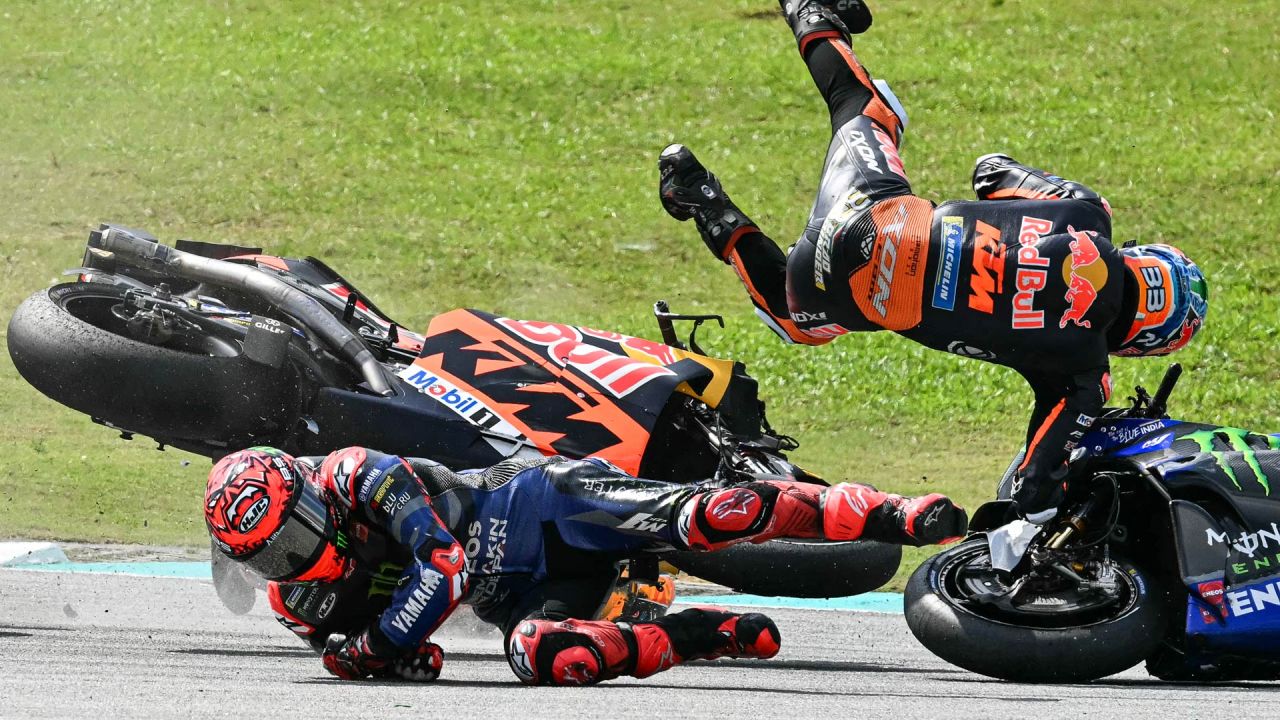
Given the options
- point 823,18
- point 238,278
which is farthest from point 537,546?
point 238,278

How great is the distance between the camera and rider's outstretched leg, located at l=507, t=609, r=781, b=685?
4.82m

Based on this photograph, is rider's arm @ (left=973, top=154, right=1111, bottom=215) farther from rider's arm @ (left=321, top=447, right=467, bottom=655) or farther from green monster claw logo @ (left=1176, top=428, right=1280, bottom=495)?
rider's arm @ (left=321, top=447, right=467, bottom=655)

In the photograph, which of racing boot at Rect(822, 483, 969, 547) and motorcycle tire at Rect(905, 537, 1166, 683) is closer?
racing boot at Rect(822, 483, 969, 547)

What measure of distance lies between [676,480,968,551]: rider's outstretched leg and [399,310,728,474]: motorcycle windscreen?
126 centimetres

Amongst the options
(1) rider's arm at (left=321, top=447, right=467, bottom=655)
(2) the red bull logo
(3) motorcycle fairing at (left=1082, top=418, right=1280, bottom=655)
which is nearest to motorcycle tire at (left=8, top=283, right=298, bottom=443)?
(1) rider's arm at (left=321, top=447, right=467, bottom=655)

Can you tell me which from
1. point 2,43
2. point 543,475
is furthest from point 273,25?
point 543,475

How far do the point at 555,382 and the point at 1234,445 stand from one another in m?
2.45

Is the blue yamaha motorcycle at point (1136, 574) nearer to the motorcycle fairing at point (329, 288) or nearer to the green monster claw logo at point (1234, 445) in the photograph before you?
the green monster claw logo at point (1234, 445)

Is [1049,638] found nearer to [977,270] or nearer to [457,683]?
[977,270]

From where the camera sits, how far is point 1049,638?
4.91m

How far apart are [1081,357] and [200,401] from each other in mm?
3305

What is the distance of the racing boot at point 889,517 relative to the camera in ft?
14.8

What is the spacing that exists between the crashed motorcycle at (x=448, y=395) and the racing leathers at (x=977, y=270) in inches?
32.3

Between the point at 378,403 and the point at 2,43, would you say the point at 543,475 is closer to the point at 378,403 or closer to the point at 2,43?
the point at 378,403
